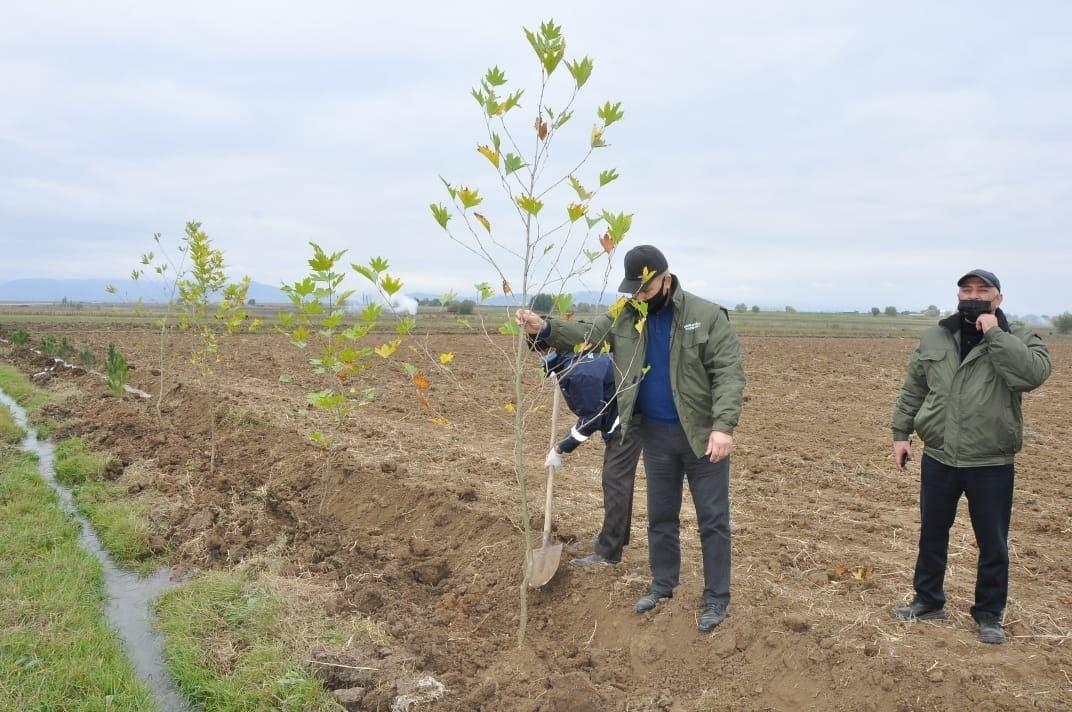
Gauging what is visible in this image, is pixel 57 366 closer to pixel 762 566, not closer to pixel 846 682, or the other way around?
pixel 762 566

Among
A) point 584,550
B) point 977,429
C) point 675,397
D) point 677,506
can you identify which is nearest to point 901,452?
point 977,429

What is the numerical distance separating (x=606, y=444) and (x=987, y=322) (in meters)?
2.22

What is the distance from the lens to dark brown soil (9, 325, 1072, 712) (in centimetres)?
324

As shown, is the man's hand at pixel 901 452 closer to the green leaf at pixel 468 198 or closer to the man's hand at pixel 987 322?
the man's hand at pixel 987 322

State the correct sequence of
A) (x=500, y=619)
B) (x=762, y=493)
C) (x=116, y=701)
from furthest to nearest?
(x=762, y=493) < (x=500, y=619) < (x=116, y=701)

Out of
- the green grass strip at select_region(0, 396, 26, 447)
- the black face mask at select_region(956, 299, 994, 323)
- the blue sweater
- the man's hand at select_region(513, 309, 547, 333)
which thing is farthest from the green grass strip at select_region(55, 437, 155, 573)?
the black face mask at select_region(956, 299, 994, 323)

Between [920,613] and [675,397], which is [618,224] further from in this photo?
[920,613]

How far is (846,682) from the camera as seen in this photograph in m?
3.13

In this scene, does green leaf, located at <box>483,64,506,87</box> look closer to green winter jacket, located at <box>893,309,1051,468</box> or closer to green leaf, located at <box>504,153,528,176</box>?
green leaf, located at <box>504,153,528,176</box>

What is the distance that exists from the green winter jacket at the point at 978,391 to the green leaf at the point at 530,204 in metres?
2.43

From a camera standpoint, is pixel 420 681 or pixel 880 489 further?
pixel 880 489

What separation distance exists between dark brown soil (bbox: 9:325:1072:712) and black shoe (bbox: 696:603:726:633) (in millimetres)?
51

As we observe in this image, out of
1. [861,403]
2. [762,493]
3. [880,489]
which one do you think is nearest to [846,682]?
[762,493]

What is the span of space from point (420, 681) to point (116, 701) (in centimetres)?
157
